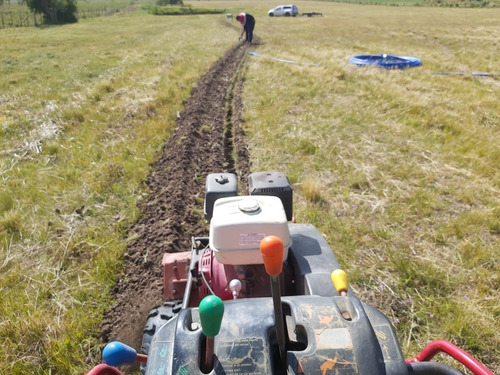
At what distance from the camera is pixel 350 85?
10336 millimetres

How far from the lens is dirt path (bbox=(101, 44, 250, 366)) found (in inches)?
135

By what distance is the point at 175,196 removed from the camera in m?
5.04

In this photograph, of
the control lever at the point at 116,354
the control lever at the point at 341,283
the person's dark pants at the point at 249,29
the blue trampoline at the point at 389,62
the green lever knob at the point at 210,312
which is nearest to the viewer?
the green lever knob at the point at 210,312

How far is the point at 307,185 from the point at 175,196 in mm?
1721

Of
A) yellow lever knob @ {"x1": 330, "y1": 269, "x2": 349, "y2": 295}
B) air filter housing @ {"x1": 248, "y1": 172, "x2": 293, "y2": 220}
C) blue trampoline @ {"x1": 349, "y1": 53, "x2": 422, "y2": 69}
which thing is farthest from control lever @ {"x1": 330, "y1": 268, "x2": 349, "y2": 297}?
blue trampoline @ {"x1": 349, "y1": 53, "x2": 422, "y2": 69}

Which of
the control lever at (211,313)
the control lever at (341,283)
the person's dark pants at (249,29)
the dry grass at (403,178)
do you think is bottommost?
the dry grass at (403,178)

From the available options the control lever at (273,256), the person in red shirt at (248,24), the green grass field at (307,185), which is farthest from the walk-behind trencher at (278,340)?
the person in red shirt at (248,24)

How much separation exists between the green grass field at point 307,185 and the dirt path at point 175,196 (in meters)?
0.17

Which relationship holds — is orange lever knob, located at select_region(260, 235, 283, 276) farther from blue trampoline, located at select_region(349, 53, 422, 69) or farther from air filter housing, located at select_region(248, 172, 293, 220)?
blue trampoline, located at select_region(349, 53, 422, 69)

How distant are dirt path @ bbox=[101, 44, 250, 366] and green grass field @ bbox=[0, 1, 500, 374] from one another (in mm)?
173

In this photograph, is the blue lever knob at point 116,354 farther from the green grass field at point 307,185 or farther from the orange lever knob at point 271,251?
the green grass field at point 307,185

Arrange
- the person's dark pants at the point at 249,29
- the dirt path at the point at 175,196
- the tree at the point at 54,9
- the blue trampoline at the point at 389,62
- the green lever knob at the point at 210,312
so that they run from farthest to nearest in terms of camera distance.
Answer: the tree at the point at 54,9
the person's dark pants at the point at 249,29
the blue trampoline at the point at 389,62
the dirt path at the point at 175,196
the green lever knob at the point at 210,312

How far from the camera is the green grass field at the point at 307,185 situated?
10.8ft

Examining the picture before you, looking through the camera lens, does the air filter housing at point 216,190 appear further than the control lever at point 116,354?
Yes
